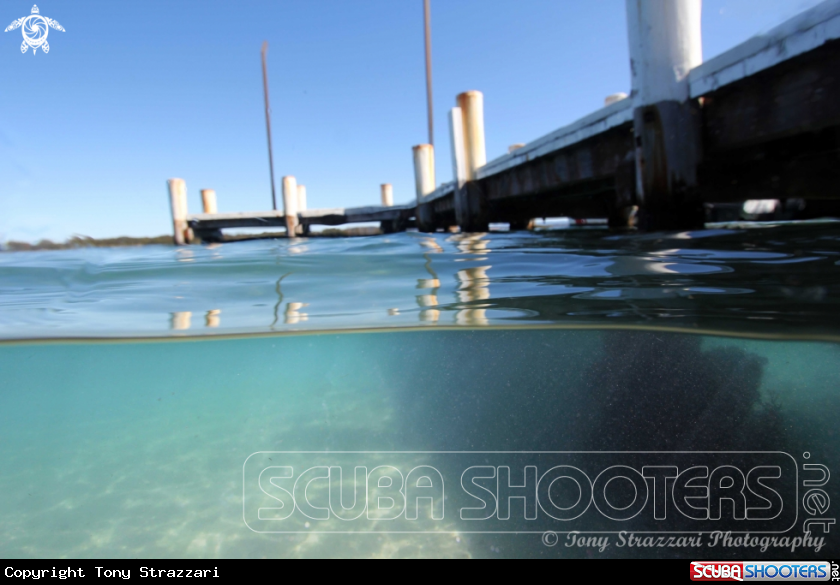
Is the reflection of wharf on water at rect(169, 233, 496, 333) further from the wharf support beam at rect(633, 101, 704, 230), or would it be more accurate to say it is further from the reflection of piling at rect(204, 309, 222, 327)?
the wharf support beam at rect(633, 101, 704, 230)

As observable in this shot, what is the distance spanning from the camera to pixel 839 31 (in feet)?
11.8

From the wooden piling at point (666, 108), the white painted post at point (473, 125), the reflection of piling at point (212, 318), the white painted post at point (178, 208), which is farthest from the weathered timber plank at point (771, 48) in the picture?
the white painted post at point (178, 208)

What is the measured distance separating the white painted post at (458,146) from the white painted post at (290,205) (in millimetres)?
9169

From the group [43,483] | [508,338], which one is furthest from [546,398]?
[43,483]

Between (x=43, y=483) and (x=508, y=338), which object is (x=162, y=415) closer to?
(x=43, y=483)

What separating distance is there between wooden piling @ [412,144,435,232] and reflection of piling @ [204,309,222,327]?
A: 38.7 feet

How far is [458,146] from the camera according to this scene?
37.1ft

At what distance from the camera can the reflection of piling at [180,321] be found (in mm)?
3531

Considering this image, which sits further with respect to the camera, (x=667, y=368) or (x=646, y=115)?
(x=646, y=115)

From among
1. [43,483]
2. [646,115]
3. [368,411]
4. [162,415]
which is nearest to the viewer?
[43,483]

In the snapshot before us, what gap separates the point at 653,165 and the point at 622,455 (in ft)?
11.3

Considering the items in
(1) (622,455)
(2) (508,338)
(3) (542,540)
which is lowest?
(3) (542,540)

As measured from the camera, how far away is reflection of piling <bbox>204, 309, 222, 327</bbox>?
11.6 feet

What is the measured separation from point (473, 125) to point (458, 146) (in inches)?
21.3
